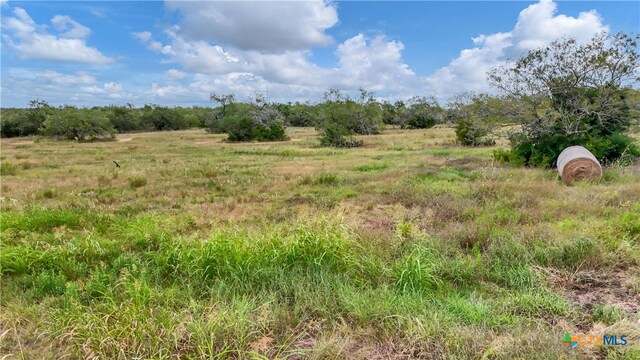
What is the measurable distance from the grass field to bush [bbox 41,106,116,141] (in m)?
34.1

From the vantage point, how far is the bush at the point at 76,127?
3853 centimetres

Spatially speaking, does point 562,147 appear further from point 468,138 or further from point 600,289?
point 468,138

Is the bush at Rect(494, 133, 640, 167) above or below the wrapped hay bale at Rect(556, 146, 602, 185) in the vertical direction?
above

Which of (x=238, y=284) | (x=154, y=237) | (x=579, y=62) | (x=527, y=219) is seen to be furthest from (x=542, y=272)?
(x=579, y=62)

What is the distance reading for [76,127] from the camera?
1526 inches

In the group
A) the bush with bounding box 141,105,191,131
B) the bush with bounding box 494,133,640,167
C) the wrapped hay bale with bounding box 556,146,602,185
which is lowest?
the wrapped hay bale with bounding box 556,146,602,185

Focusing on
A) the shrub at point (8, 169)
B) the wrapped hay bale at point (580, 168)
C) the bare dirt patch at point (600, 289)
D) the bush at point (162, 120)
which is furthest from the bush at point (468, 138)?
the bush at point (162, 120)

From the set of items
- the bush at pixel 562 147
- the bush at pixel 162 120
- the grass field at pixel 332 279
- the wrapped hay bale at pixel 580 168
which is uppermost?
the bush at pixel 162 120

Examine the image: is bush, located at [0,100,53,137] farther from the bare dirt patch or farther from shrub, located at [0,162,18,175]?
the bare dirt patch

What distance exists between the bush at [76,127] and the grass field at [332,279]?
1341 inches

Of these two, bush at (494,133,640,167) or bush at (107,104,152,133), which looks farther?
bush at (107,104,152,133)

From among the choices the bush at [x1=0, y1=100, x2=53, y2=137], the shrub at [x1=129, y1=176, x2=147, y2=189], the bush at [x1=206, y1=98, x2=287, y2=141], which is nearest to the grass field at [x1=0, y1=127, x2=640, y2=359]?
the shrub at [x1=129, y1=176, x2=147, y2=189]

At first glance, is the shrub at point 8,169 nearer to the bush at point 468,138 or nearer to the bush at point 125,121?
the bush at point 468,138

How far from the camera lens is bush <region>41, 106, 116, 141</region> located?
38531 mm
